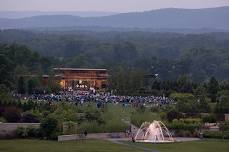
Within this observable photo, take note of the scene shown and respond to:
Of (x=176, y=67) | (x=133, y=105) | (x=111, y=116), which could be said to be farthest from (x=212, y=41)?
(x=111, y=116)

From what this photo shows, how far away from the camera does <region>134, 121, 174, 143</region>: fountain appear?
3941 cm

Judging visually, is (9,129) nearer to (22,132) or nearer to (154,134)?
(22,132)

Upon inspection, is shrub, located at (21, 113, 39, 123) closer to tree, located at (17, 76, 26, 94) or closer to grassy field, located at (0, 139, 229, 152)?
grassy field, located at (0, 139, 229, 152)

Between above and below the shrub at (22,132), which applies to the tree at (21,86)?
above

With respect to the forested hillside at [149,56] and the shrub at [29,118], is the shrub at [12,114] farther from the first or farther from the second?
the forested hillside at [149,56]

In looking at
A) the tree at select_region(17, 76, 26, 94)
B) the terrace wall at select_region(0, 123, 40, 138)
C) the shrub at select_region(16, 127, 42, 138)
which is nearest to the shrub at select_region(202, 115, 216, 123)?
the shrub at select_region(16, 127, 42, 138)

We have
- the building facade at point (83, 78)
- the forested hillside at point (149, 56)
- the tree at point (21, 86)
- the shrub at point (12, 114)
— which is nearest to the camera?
the shrub at point (12, 114)

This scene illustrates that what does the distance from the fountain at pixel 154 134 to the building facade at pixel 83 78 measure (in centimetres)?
5018

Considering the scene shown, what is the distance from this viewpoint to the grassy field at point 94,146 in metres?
33.2

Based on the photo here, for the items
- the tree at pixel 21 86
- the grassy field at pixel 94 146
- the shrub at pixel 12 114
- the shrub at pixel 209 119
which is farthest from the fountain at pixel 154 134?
the tree at pixel 21 86

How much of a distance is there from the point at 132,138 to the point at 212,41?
16267 centimetres

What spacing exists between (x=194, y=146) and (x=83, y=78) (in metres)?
59.2

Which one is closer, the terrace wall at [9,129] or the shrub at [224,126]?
the terrace wall at [9,129]

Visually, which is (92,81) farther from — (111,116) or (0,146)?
(0,146)
